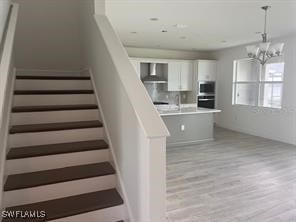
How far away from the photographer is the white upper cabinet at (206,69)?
817cm

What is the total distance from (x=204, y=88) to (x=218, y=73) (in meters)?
0.74

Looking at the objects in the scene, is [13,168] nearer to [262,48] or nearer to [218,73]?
[262,48]

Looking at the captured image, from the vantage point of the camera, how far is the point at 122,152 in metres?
2.04

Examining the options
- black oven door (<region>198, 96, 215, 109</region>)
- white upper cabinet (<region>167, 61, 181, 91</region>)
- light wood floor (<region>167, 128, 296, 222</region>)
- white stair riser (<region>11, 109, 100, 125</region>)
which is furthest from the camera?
black oven door (<region>198, 96, 215, 109</region>)

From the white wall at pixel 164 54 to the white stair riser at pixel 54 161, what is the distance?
589 centimetres

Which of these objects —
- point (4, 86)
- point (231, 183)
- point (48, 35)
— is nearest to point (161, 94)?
point (48, 35)

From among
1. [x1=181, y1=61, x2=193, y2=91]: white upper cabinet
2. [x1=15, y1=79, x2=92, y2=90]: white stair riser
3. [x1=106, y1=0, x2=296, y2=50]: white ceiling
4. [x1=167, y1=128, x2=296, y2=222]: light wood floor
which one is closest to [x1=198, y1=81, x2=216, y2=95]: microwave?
[x1=181, y1=61, x2=193, y2=91]: white upper cabinet

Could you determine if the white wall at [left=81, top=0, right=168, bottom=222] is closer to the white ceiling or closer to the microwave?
the white ceiling

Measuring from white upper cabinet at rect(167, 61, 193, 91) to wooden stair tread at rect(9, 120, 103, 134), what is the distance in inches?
226

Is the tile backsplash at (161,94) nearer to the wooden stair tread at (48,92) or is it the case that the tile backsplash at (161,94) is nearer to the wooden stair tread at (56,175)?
the wooden stair tread at (48,92)

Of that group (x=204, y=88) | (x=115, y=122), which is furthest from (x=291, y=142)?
(x=115, y=122)

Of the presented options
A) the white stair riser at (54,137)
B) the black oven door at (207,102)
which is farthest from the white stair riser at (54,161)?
the black oven door at (207,102)

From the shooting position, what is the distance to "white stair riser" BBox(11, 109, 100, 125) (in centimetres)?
241

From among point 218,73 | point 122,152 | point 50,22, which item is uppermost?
point 50,22
